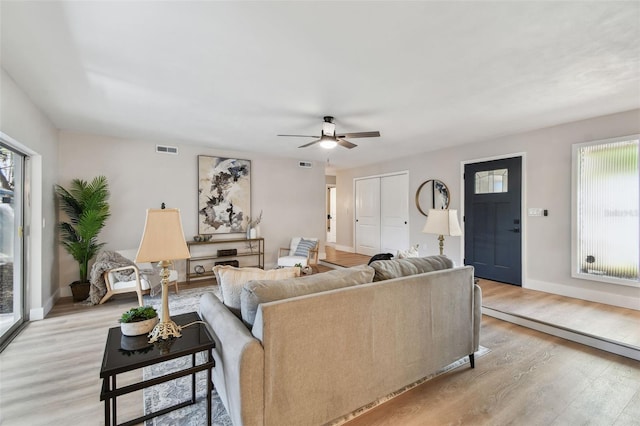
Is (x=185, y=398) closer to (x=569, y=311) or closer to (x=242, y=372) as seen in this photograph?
(x=242, y=372)

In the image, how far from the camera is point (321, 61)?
229 cm

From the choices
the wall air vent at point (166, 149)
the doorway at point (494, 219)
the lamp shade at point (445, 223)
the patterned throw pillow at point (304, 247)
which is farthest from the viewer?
the patterned throw pillow at point (304, 247)

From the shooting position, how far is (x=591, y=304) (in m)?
3.65

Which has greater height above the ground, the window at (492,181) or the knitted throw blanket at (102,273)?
the window at (492,181)

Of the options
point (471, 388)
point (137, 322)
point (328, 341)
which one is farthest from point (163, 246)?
point (471, 388)

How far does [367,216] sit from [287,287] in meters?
6.02

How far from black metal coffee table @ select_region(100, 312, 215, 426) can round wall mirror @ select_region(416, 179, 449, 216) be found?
16.7 ft

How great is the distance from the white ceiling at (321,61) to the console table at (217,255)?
7.60 ft

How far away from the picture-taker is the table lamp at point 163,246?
61.6 inches

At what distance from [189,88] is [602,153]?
5102 millimetres

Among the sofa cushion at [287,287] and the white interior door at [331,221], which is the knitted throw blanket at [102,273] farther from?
the white interior door at [331,221]

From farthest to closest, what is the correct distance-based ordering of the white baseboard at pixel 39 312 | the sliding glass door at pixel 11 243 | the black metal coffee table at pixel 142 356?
the white baseboard at pixel 39 312 → the sliding glass door at pixel 11 243 → the black metal coffee table at pixel 142 356

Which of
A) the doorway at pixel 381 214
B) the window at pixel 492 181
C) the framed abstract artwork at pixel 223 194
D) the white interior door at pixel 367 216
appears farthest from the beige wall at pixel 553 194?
the framed abstract artwork at pixel 223 194

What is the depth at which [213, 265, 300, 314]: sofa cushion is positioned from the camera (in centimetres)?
182
